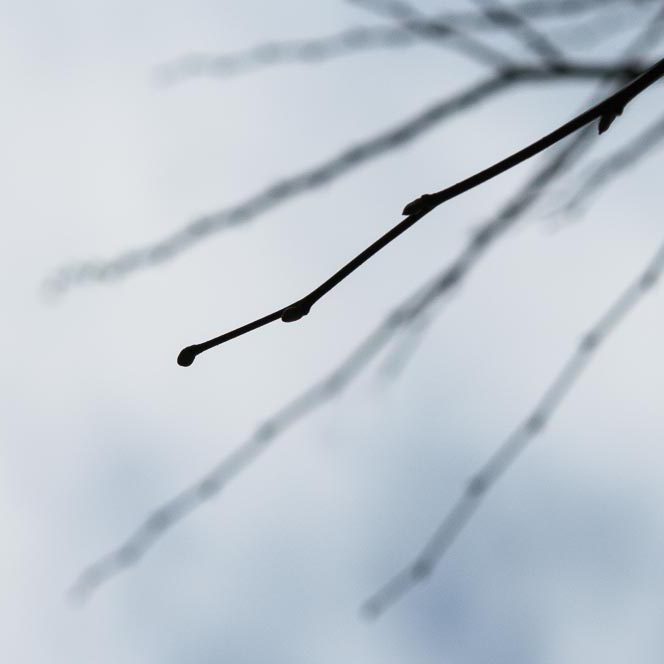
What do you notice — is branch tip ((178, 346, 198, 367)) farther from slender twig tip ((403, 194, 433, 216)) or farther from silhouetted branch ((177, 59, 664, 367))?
slender twig tip ((403, 194, 433, 216))

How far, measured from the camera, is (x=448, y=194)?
2.03ft

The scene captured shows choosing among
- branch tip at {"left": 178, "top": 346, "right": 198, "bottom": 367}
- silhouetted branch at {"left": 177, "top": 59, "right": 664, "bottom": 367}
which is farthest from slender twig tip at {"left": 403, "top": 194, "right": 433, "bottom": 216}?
branch tip at {"left": 178, "top": 346, "right": 198, "bottom": 367}

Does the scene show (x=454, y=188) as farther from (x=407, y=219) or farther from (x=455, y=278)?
(x=455, y=278)

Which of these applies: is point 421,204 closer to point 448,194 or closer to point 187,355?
point 448,194

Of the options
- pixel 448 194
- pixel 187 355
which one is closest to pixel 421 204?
pixel 448 194

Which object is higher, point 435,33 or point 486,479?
point 435,33

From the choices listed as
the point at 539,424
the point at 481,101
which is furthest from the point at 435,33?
the point at 539,424

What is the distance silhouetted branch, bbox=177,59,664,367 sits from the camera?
1.96ft

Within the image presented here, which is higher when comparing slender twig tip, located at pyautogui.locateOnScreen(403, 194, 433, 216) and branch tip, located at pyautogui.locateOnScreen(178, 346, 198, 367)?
slender twig tip, located at pyautogui.locateOnScreen(403, 194, 433, 216)

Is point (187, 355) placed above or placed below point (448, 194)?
below

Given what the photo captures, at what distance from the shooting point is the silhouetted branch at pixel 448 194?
596mm

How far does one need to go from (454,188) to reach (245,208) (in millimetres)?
597

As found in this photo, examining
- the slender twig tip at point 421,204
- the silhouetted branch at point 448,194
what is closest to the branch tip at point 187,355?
the silhouetted branch at point 448,194

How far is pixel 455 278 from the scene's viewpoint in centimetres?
111
